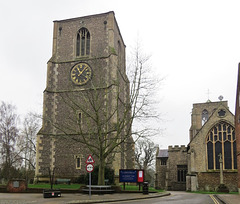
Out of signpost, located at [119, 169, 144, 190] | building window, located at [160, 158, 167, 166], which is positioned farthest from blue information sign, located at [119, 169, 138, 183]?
building window, located at [160, 158, 167, 166]

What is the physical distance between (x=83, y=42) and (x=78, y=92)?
258 inches

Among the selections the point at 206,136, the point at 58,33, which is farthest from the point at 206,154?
the point at 58,33

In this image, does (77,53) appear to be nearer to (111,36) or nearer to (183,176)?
(111,36)

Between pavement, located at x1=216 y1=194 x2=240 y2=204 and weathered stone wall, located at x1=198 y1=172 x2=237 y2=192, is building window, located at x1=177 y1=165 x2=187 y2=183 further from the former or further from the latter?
pavement, located at x1=216 y1=194 x2=240 y2=204

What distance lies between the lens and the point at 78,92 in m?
30.2

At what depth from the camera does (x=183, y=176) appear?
47.8 metres

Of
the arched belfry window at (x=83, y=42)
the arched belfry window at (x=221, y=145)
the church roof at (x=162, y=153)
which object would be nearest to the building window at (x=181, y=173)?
the church roof at (x=162, y=153)

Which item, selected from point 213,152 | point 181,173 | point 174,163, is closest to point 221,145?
point 213,152

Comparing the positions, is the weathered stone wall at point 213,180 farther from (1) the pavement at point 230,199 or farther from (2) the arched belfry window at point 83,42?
(2) the arched belfry window at point 83,42

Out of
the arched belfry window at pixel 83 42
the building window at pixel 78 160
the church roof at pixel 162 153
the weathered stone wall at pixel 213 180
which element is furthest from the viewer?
the church roof at pixel 162 153

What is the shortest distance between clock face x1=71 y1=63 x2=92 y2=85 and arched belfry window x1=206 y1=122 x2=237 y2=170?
1698cm

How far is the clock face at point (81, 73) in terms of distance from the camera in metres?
30.9

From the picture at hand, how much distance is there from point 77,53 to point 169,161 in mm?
26214

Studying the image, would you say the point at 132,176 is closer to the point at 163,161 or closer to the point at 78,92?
the point at 78,92
